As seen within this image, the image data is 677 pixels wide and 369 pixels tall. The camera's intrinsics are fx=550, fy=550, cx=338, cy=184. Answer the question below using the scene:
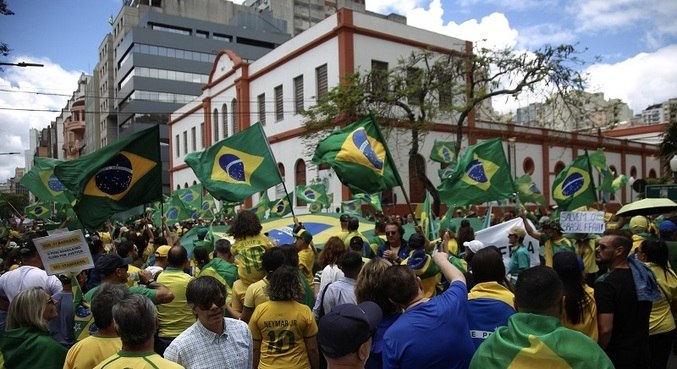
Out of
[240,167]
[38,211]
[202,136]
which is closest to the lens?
[240,167]

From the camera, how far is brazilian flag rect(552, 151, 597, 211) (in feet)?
34.4

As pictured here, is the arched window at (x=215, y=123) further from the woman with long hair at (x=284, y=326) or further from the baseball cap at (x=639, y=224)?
the woman with long hair at (x=284, y=326)

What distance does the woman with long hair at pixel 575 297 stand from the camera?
3.50 metres

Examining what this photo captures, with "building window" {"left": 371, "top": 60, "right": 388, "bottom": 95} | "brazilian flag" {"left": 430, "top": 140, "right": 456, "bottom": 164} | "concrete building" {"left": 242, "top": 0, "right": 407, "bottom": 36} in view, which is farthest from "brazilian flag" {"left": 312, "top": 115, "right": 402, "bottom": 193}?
"concrete building" {"left": 242, "top": 0, "right": 407, "bottom": 36}

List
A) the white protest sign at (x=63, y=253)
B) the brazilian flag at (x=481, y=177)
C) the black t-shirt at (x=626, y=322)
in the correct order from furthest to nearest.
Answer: the brazilian flag at (x=481, y=177) → the white protest sign at (x=63, y=253) → the black t-shirt at (x=626, y=322)

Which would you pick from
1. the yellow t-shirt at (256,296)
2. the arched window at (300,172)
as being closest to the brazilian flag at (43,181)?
the yellow t-shirt at (256,296)

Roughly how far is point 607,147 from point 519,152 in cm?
1269

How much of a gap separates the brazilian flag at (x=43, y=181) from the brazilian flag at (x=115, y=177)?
20.3 ft

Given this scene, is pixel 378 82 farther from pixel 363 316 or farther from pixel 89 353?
pixel 363 316

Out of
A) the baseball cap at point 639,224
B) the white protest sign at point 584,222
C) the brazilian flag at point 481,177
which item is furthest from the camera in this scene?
the brazilian flag at point 481,177

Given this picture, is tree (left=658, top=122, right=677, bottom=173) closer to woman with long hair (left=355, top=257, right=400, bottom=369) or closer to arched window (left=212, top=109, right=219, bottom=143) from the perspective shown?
woman with long hair (left=355, top=257, right=400, bottom=369)

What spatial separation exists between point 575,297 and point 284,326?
1.97 m

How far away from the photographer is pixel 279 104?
3130 cm

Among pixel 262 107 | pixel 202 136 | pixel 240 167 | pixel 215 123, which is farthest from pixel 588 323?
pixel 202 136
